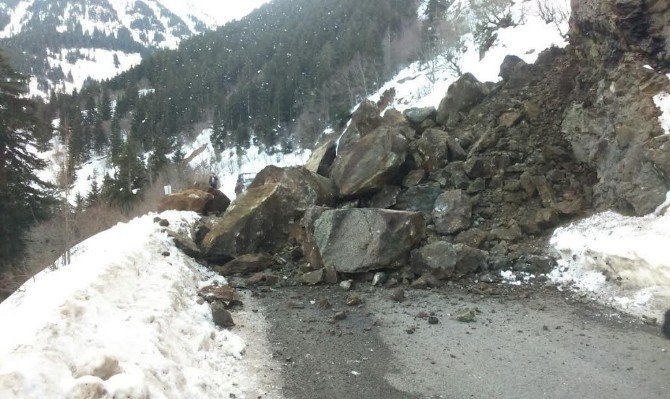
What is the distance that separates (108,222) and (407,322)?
621 inches

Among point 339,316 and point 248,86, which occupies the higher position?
point 248,86

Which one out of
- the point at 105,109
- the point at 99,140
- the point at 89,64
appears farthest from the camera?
the point at 89,64

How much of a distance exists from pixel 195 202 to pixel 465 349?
10233 millimetres

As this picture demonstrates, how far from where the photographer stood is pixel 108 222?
19344 millimetres

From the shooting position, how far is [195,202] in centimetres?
1449

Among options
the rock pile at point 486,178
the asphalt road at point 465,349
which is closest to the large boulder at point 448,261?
the rock pile at point 486,178

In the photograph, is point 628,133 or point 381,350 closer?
point 381,350

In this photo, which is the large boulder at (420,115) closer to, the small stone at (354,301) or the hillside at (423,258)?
the hillside at (423,258)

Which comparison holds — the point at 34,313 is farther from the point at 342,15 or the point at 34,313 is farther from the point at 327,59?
the point at 342,15

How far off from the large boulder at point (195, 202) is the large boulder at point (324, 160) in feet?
11.1

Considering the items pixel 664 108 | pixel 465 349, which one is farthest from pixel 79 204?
pixel 664 108

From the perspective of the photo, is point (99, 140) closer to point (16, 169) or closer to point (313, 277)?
point (16, 169)

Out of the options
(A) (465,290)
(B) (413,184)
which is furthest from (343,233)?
(B) (413,184)

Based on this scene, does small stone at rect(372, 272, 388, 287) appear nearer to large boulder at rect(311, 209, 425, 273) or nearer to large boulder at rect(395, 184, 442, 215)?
large boulder at rect(311, 209, 425, 273)
